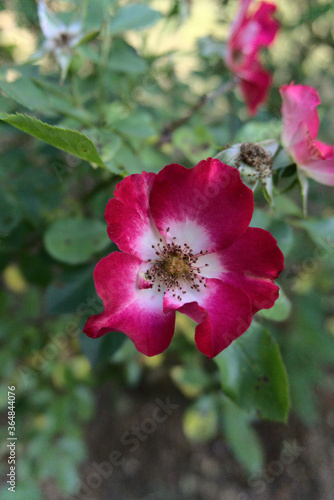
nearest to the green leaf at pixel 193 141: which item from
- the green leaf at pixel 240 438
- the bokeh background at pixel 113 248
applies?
the bokeh background at pixel 113 248

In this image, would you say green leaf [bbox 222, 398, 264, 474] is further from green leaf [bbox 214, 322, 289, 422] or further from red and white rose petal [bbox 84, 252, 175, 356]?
red and white rose petal [bbox 84, 252, 175, 356]

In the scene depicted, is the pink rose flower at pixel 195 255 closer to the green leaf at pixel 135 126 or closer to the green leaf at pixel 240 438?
the green leaf at pixel 135 126

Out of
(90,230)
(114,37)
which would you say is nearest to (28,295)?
(90,230)

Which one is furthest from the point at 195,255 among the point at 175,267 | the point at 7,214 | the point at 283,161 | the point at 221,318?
the point at 7,214

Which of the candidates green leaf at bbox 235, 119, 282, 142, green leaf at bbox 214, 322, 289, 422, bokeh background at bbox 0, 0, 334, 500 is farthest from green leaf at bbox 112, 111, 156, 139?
green leaf at bbox 214, 322, 289, 422

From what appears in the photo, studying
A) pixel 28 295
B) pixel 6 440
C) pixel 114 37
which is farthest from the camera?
pixel 28 295

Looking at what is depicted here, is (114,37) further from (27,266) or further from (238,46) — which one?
(27,266)
